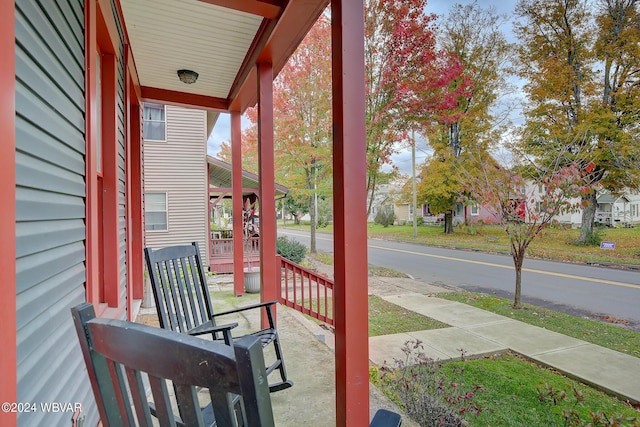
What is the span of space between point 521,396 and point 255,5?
3.49 metres

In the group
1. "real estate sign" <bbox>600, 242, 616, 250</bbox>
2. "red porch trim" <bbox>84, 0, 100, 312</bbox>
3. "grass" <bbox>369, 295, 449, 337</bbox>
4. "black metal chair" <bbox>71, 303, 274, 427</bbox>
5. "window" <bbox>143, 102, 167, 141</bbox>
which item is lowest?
"grass" <bbox>369, 295, 449, 337</bbox>

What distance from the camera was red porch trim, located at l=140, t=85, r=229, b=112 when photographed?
4168 millimetres

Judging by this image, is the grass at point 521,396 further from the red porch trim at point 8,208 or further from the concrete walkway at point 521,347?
the red porch trim at point 8,208

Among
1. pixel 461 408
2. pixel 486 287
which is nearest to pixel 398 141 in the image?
pixel 486 287

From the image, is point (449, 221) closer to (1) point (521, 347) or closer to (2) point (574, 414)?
(1) point (521, 347)

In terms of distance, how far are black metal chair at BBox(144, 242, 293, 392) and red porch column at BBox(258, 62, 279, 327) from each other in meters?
0.88

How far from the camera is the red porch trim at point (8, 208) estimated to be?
0.72 metres

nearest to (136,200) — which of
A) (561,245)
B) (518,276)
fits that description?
(518,276)

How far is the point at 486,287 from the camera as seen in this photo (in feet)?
21.2

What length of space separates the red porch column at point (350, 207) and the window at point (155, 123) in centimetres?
753

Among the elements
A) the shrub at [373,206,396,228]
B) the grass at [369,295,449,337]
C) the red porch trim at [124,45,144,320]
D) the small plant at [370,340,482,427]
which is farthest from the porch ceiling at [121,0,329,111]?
the shrub at [373,206,396,228]

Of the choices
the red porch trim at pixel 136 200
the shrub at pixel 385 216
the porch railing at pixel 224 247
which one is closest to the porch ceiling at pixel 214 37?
the red porch trim at pixel 136 200

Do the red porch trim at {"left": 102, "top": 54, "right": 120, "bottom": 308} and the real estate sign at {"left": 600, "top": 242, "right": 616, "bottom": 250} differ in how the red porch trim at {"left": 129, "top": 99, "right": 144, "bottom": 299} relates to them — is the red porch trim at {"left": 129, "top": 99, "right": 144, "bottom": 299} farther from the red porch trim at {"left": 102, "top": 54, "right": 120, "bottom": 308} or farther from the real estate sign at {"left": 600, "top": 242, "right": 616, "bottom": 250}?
the real estate sign at {"left": 600, "top": 242, "right": 616, "bottom": 250}

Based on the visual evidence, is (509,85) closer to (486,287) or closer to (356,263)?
(486,287)
